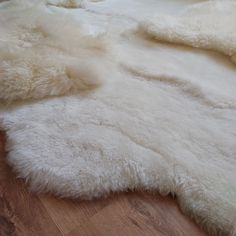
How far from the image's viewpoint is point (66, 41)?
131cm

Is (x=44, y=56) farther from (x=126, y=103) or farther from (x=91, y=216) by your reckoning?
(x=91, y=216)

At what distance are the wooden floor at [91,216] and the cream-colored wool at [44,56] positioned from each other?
42 centimetres

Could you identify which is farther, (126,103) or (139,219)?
(126,103)

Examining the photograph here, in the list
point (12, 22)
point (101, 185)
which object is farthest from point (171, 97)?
point (12, 22)

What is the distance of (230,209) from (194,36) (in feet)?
2.78

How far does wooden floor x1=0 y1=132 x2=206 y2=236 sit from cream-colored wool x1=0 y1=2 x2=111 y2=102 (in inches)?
16.4

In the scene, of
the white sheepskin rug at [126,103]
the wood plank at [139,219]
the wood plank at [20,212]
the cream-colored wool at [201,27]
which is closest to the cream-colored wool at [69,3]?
the white sheepskin rug at [126,103]

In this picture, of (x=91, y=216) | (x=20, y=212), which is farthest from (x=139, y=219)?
(x=20, y=212)

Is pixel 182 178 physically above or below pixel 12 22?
below

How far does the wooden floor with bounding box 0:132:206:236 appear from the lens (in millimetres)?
757

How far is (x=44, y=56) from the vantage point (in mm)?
1197

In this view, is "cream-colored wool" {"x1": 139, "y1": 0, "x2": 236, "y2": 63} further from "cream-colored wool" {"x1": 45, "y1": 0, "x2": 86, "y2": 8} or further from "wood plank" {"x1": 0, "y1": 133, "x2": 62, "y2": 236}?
"wood plank" {"x1": 0, "y1": 133, "x2": 62, "y2": 236}

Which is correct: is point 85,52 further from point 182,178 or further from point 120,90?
point 182,178

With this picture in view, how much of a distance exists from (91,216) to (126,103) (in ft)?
1.47
